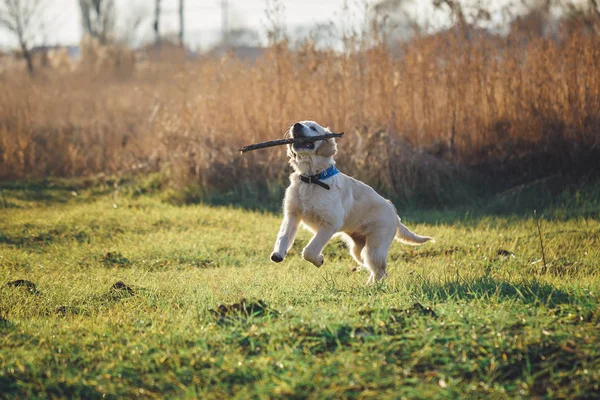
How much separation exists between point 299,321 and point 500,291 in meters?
1.45

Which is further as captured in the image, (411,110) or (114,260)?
(411,110)

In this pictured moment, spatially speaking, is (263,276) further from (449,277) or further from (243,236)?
(243,236)

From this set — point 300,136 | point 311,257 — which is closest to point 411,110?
point 300,136

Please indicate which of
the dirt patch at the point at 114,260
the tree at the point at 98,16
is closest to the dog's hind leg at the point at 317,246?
the dirt patch at the point at 114,260

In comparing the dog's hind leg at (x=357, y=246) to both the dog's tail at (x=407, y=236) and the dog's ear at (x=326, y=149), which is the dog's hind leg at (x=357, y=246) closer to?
the dog's tail at (x=407, y=236)

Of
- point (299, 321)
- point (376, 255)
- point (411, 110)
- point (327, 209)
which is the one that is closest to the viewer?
point (299, 321)

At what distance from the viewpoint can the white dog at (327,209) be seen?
201 inches

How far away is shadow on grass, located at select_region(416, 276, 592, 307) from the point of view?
13.4 ft

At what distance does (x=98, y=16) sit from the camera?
29812 mm

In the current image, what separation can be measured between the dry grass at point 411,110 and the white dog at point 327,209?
3250 millimetres

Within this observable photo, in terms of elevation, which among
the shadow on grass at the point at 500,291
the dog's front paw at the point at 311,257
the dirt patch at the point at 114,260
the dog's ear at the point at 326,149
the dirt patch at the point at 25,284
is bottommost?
the dirt patch at the point at 114,260

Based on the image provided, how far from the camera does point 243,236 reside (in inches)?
289

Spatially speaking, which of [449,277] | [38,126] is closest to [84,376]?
[449,277]

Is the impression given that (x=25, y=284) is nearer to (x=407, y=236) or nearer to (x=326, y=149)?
(x=326, y=149)
